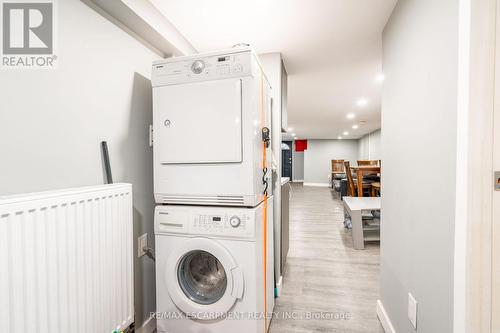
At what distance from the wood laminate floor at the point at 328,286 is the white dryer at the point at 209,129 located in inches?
45.0

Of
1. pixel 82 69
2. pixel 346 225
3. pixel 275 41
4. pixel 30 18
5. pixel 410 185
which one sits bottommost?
pixel 346 225

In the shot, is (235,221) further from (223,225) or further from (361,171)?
(361,171)

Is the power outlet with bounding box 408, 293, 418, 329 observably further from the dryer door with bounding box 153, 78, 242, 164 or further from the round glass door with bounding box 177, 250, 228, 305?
the dryer door with bounding box 153, 78, 242, 164

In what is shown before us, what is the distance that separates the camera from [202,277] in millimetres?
1543

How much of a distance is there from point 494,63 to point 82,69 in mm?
1779

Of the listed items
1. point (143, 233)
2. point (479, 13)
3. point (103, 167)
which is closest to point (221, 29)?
point (103, 167)

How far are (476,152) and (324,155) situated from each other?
11.0 metres

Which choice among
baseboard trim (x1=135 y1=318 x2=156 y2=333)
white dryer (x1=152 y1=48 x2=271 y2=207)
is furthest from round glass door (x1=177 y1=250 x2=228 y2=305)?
baseboard trim (x1=135 y1=318 x2=156 y2=333)

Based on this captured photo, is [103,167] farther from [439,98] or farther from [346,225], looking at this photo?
[346,225]

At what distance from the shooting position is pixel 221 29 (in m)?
1.78

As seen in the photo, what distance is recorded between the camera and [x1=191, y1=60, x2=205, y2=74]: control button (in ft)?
4.27

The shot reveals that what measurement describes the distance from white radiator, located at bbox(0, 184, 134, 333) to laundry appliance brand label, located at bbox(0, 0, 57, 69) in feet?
1.96

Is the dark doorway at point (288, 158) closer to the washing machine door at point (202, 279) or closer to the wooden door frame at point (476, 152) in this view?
the washing machine door at point (202, 279)

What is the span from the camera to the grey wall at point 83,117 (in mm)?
926
